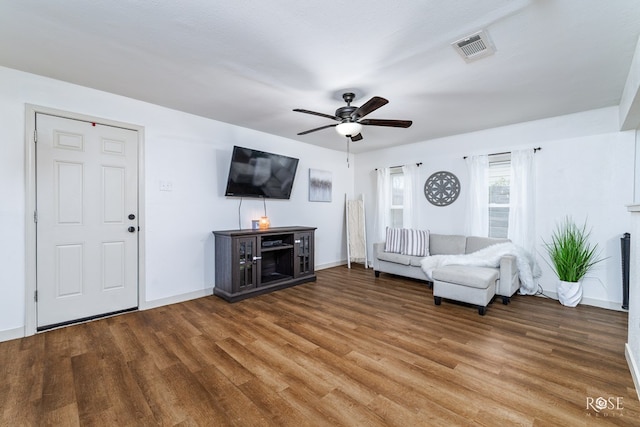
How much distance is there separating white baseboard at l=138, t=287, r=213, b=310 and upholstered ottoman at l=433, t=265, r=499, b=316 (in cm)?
312

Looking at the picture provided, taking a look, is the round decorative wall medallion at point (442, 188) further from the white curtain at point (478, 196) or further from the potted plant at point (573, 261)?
the potted plant at point (573, 261)

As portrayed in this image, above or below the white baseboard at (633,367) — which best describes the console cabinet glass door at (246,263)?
above

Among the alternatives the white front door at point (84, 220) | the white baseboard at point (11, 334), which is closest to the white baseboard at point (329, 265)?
the white front door at point (84, 220)

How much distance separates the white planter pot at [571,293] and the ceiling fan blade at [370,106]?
3342 mm

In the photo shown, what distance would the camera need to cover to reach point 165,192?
349 cm

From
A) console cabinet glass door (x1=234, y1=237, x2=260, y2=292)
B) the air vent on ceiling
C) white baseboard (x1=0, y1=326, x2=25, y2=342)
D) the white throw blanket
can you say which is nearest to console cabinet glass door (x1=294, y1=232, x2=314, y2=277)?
console cabinet glass door (x1=234, y1=237, x2=260, y2=292)

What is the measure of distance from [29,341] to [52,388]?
3.55ft

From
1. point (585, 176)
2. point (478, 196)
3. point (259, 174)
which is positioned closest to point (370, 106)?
point (259, 174)

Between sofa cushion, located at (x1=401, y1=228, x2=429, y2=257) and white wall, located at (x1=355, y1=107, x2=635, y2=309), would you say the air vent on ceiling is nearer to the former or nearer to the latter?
white wall, located at (x1=355, y1=107, x2=635, y2=309)

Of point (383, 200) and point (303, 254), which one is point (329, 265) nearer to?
point (303, 254)

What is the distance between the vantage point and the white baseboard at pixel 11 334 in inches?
98.3

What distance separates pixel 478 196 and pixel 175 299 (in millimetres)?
4707

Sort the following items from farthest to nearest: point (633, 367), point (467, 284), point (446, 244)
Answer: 1. point (446, 244)
2. point (467, 284)
3. point (633, 367)

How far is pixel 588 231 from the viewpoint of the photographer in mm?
3516
